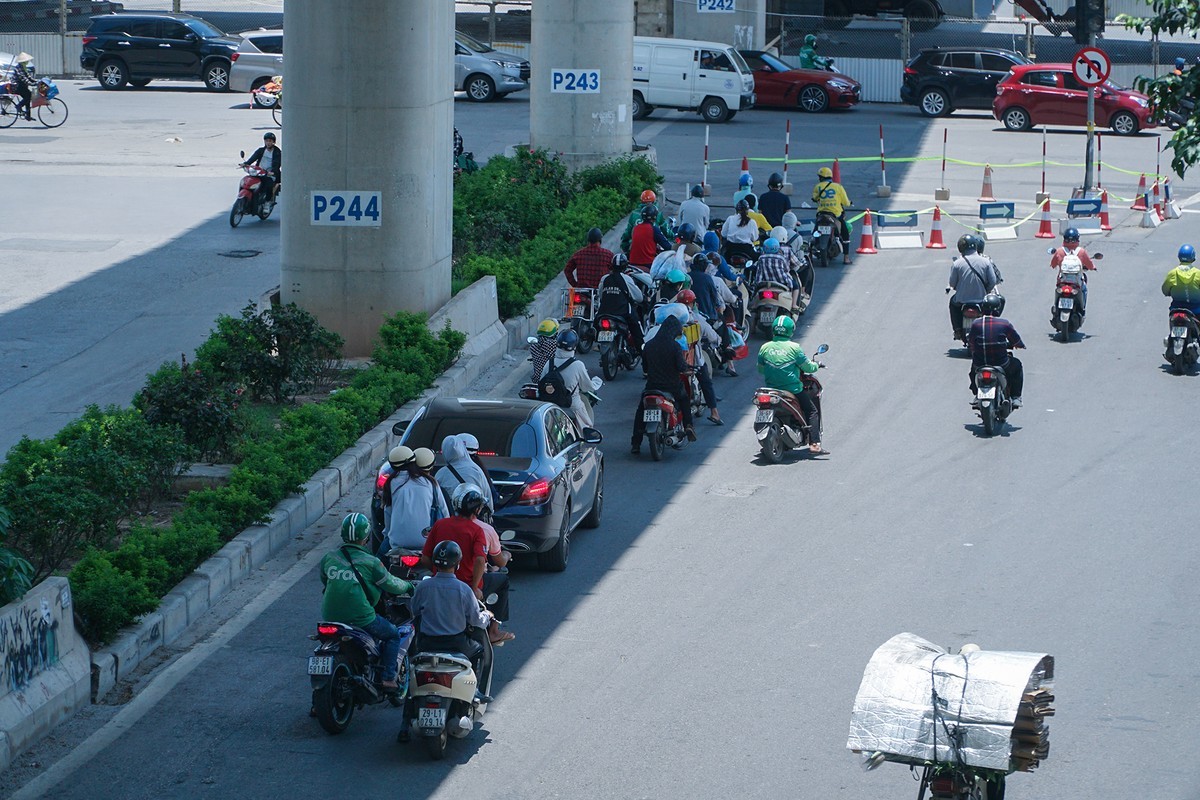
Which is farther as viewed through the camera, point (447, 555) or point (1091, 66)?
point (1091, 66)

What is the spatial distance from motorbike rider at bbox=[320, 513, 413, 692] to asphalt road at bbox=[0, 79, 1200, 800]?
52 cm

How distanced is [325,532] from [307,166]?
6.27 metres

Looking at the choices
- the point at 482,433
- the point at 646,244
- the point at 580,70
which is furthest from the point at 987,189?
the point at 482,433

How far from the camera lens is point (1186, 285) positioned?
19672 millimetres

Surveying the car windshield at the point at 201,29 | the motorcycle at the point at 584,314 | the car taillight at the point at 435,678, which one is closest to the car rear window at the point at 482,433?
the car taillight at the point at 435,678

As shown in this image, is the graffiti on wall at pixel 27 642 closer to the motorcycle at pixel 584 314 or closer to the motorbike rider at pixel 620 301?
the motorbike rider at pixel 620 301

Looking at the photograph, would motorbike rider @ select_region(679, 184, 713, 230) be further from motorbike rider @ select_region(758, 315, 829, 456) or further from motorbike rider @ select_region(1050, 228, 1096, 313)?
motorbike rider @ select_region(758, 315, 829, 456)

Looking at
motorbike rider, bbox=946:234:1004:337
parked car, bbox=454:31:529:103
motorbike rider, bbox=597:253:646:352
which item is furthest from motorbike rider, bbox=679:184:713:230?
parked car, bbox=454:31:529:103

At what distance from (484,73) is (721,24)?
7889mm

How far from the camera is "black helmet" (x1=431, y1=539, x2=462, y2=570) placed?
380 inches

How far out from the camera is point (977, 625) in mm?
11711

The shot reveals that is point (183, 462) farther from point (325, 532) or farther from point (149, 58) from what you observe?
point (149, 58)

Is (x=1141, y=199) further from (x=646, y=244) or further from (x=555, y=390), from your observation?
(x=555, y=390)

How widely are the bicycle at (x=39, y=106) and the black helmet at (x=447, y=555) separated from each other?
30.6 m
